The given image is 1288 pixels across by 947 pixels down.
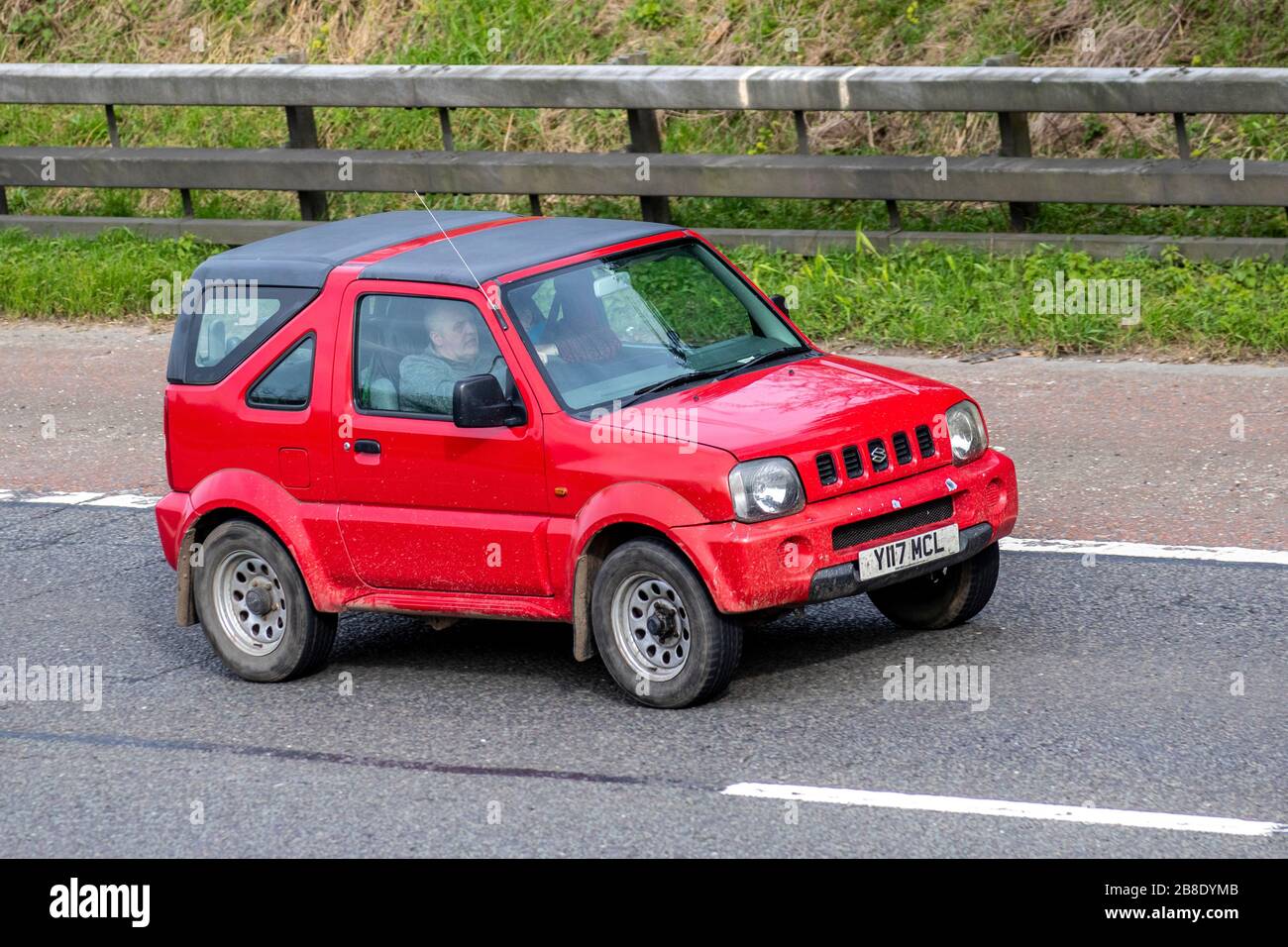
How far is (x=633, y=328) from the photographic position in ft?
24.3

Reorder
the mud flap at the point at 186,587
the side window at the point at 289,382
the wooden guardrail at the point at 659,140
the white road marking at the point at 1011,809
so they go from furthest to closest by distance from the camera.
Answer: the wooden guardrail at the point at 659,140 → the mud flap at the point at 186,587 → the side window at the point at 289,382 → the white road marking at the point at 1011,809

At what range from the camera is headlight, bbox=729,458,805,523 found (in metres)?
6.59

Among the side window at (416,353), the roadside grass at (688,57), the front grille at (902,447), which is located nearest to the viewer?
the front grille at (902,447)

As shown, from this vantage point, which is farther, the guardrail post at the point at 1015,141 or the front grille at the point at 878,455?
the guardrail post at the point at 1015,141

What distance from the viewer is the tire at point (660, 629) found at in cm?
670

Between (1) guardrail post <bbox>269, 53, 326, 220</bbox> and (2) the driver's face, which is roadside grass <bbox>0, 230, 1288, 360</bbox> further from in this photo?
(2) the driver's face

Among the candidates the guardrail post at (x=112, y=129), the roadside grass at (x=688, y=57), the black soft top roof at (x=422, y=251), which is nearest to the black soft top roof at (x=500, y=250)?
the black soft top roof at (x=422, y=251)

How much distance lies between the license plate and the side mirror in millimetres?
1312

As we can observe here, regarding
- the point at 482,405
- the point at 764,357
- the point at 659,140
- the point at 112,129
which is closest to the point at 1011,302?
the point at 659,140

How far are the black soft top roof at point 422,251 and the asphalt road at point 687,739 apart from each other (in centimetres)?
153

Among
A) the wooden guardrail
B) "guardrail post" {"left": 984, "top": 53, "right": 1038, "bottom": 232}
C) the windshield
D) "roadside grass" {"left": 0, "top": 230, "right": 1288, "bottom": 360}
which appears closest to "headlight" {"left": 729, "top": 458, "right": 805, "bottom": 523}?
the windshield

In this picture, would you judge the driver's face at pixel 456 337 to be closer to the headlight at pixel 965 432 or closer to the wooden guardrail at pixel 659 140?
the headlight at pixel 965 432

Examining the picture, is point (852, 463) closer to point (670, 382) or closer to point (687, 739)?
point (670, 382)

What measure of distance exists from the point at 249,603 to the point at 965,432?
9.21 feet
